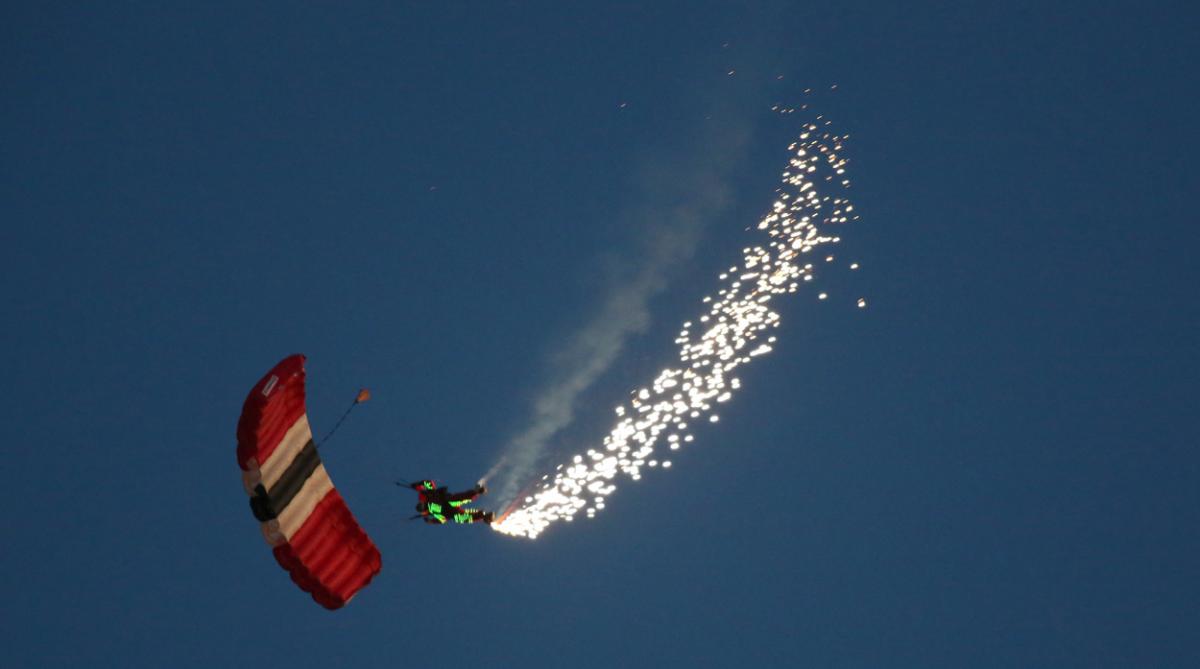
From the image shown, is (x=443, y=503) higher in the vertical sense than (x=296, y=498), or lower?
higher

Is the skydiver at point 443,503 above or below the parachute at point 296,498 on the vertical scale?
above

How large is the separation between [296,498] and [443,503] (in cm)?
317

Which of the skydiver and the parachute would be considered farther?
the skydiver

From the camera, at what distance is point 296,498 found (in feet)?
72.4

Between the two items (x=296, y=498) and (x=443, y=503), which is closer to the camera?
(x=296, y=498)

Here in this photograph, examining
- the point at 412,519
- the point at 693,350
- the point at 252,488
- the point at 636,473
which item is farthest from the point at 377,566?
the point at 693,350

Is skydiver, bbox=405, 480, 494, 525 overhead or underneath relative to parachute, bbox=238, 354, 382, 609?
overhead

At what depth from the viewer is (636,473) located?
27.7m

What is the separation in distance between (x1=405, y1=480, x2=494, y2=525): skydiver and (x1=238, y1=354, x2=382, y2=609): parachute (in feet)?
4.40

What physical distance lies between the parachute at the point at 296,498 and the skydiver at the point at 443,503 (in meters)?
1.34

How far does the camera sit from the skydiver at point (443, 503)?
24.5 meters

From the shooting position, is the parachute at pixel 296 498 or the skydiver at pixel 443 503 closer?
the parachute at pixel 296 498

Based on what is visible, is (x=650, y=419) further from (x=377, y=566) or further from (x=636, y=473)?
(x=377, y=566)

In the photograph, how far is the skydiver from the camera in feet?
80.3
